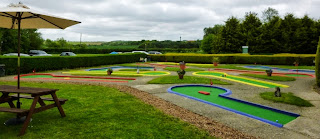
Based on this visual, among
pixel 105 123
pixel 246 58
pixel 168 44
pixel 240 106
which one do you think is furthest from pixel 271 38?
pixel 168 44

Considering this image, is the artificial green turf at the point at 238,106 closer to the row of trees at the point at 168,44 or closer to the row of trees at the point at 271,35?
the row of trees at the point at 271,35

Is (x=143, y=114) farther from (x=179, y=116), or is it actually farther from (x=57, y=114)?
(x=57, y=114)

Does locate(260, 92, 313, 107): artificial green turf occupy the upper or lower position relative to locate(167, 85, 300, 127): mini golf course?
upper

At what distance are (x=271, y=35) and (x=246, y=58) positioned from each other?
44.1 feet

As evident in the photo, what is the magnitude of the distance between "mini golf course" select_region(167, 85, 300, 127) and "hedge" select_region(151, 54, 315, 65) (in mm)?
18743

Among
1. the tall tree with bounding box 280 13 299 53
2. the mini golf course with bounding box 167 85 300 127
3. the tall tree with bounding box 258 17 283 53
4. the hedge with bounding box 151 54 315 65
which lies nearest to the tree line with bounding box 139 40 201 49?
the tall tree with bounding box 258 17 283 53

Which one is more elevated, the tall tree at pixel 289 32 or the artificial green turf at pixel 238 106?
the tall tree at pixel 289 32

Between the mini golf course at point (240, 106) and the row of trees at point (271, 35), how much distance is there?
31.3 m

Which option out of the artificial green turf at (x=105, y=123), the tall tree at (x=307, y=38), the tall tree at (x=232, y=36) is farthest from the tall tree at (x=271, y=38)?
the artificial green turf at (x=105, y=123)

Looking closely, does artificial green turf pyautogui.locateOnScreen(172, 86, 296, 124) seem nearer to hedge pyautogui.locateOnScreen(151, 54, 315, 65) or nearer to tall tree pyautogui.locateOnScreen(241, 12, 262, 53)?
hedge pyautogui.locateOnScreen(151, 54, 315, 65)

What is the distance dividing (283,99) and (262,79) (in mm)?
6141

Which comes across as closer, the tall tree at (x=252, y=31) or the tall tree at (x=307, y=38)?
the tall tree at (x=307, y=38)

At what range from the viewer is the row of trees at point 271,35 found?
35.0 meters

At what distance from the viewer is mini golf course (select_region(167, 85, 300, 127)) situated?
6.37 m
